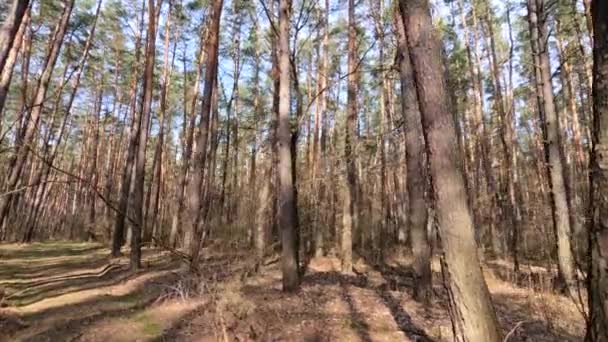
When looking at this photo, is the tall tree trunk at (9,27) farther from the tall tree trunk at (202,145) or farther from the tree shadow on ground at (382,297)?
the tree shadow on ground at (382,297)

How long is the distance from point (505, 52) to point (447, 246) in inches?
885

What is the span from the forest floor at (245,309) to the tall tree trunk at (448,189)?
5.91ft

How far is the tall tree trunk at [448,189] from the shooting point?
9.77ft

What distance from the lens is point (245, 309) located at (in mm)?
5805

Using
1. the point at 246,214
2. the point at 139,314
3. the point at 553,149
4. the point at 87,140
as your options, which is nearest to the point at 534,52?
the point at 553,149

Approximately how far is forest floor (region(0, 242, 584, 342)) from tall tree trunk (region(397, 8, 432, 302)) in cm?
46

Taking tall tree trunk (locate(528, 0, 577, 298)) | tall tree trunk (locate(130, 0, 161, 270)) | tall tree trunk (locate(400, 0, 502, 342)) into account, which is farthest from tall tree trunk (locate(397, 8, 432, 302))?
Result: tall tree trunk (locate(130, 0, 161, 270))

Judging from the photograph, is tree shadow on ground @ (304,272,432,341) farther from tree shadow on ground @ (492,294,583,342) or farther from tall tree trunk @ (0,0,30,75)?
tall tree trunk @ (0,0,30,75)

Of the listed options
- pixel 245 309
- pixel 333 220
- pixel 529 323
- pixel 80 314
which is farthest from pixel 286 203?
pixel 333 220

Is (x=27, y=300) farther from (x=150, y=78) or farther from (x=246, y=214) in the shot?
(x=246, y=214)

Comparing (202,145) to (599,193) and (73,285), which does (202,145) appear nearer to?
(73,285)

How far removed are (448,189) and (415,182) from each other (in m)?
3.69

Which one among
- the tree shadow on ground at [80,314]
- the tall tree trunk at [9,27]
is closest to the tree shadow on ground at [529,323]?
the tree shadow on ground at [80,314]

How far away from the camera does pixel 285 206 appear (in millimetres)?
7246
